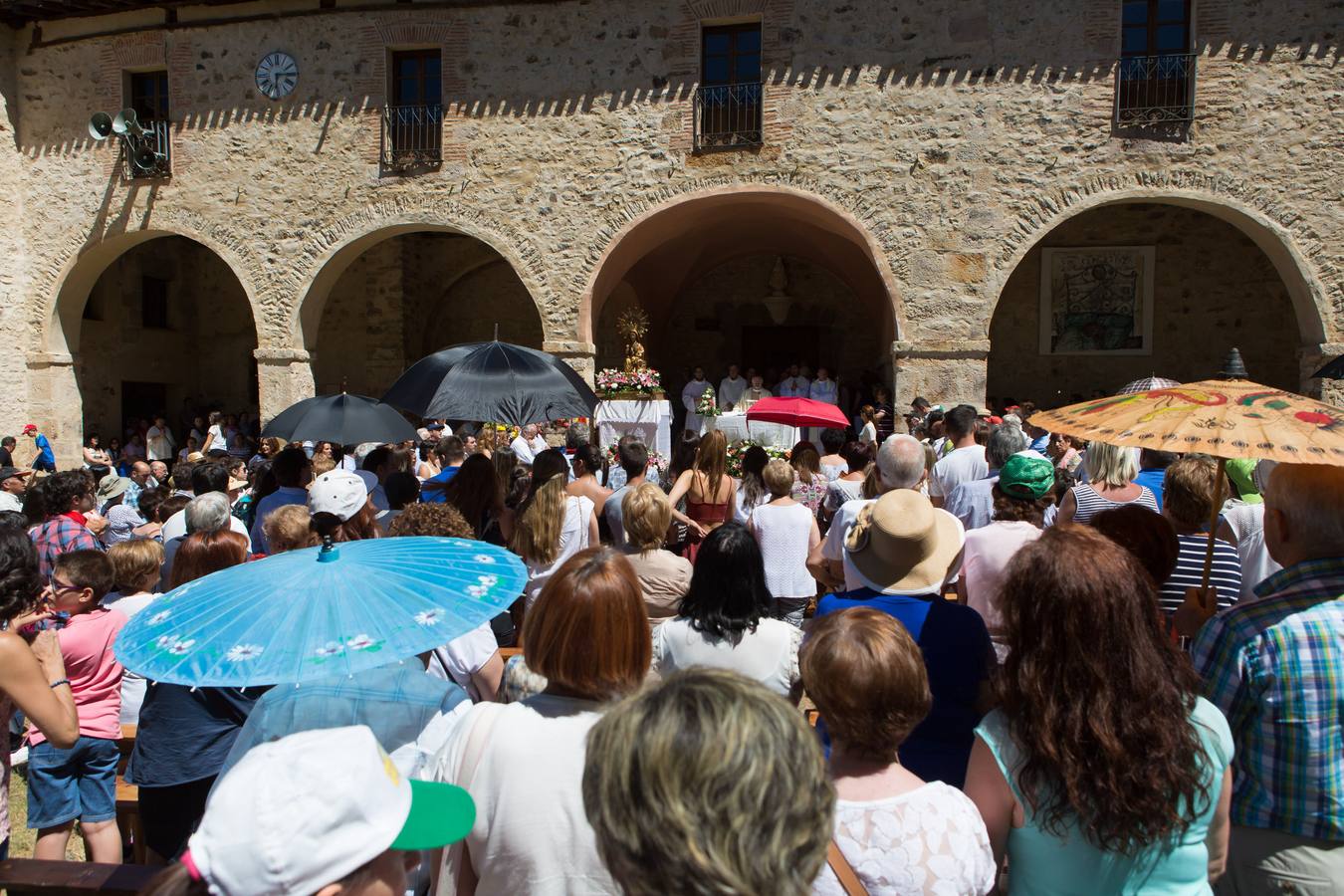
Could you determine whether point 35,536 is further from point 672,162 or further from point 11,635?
point 672,162

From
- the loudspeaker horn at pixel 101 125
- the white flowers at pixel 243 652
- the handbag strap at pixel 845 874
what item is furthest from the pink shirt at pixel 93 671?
the loudspeaker horn at pixel 101 125

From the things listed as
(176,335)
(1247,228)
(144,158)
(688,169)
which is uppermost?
(144,158)

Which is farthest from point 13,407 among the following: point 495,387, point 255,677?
point 255,677

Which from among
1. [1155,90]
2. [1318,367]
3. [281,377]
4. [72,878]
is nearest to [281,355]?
[281,377]

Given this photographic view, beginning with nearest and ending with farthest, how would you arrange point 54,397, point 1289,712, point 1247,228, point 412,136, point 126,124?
1. point 1289,712
2. point 1247,228
3. point 412,136
4. point 126,124
5. point 54,397

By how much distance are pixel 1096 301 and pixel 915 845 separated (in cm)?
1511

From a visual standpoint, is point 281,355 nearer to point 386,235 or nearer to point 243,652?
point 386,235

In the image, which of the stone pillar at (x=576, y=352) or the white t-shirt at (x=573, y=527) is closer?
the white t-shirt at (x=573, y=527)

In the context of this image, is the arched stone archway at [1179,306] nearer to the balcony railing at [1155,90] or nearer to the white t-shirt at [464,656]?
the balcony railing at [1155,90]

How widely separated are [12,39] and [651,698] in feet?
58.9

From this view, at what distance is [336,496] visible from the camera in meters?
3.81

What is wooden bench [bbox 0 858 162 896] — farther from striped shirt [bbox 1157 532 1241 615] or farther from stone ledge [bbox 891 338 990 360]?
stone ledge [bbox 891 338 990 360]

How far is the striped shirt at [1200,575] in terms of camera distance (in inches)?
133

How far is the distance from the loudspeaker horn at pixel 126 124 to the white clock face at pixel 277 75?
6.06 ft
